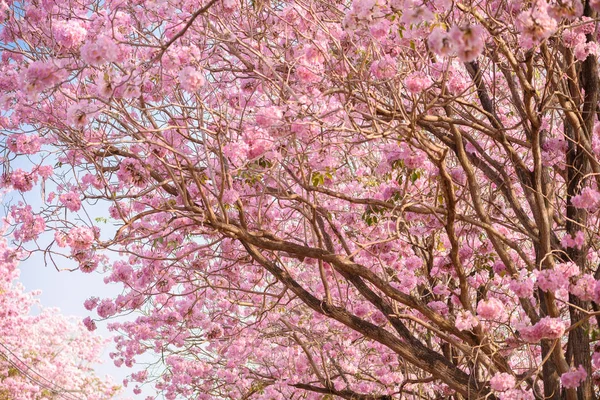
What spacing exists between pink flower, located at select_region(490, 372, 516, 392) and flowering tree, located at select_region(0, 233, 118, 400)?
41.0 ft

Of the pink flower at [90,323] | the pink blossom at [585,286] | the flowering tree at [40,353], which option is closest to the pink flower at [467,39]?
the pink blossom at [585,286]

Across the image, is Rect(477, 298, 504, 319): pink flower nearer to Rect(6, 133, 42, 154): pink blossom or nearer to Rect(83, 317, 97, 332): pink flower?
Rect(6, 133, 42, 154): pink blossom

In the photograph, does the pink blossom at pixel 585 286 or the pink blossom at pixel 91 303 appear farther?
the pink blossom at pixel 91 303

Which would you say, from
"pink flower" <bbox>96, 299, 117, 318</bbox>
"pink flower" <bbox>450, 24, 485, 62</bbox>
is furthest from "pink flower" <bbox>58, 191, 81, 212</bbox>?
"pink flower" <bbox>450, 24, 485, 62</bbox>

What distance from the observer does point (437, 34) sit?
2.87m

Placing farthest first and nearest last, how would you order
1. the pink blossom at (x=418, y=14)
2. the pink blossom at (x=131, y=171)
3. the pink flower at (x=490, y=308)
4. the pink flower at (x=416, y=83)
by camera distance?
the pink blossom at (x=131, y=171) < the pink flower at (x=490, y=308) < the pink flower at (x=416, y=83) < the pink blossom at (x=418, y=14)

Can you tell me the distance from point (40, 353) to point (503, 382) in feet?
51.3

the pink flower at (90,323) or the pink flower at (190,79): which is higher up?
the pink flower at (90,323)

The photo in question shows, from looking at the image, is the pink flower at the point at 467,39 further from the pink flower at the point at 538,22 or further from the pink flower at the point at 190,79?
the pink flower at the point at 190,79

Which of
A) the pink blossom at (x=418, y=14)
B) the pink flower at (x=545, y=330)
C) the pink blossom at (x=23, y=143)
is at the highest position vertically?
the pink blossom at (x=23, y=143)

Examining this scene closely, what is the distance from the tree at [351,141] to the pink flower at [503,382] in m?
0.01

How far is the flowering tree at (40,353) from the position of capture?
634 inches

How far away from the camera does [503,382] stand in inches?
181

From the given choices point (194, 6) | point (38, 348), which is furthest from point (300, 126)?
point (38, 348)
